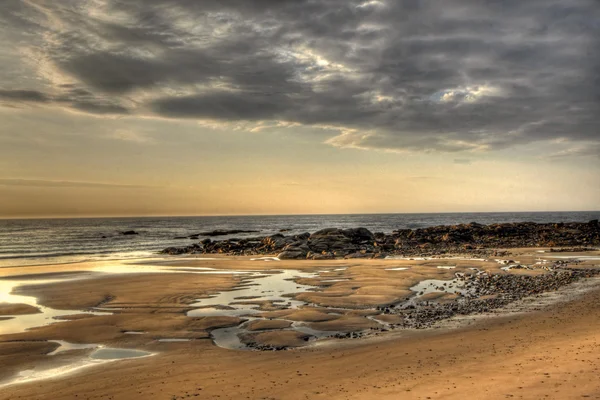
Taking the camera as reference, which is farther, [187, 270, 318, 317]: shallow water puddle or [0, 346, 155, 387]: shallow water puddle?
[187, 270, 318, 317]: shallow water puddle

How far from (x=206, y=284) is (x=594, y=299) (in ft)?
64.2

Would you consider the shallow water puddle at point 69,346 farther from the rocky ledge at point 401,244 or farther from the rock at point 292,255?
the rocky ledge at point 401,244

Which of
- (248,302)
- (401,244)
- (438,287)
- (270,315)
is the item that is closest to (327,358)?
(270,315)

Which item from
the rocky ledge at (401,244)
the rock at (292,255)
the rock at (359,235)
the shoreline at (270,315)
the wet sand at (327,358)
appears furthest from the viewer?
the rock at (359,235)

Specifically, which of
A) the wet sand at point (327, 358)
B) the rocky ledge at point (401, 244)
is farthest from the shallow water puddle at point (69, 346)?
the rocky ledge at point (401, 244)

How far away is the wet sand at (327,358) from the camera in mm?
9047

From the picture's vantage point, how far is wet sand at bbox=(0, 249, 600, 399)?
29.7 feet

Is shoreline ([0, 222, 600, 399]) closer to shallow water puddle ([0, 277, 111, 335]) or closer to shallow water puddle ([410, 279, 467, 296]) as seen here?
shallow water puddle ([410, 279, 467, 296])

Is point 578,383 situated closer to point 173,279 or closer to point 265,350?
point 265,350

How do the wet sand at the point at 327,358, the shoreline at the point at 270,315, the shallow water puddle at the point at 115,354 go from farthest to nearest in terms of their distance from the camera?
the shallow water puddle at the point at 115,354 → the shoreline at the point at 270,315 → the wet sand at the point at 327,358

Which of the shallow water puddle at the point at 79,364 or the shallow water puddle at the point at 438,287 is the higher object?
the shallow water puddle at the point at 438,287

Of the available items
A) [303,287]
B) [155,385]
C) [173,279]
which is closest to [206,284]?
[173,279]

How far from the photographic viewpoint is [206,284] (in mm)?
24922

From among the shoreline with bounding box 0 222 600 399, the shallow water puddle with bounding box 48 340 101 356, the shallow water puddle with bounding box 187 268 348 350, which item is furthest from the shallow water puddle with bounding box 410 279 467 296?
the shallow water puddle with bounding box 48 340 101 356
